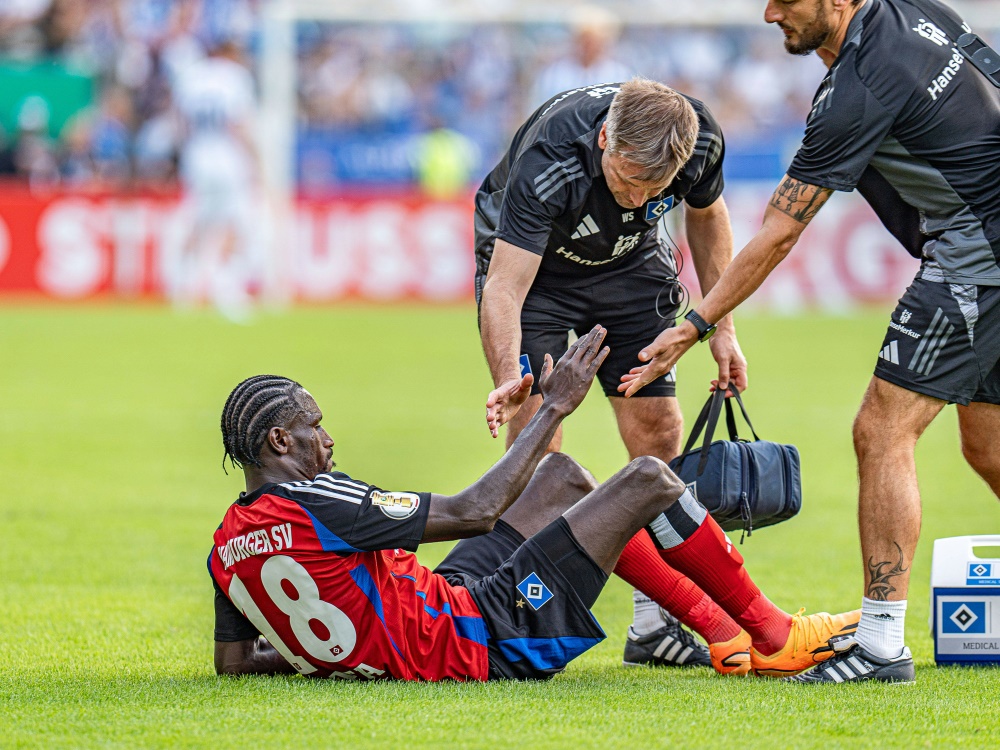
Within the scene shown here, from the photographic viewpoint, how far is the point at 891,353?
16.2ft

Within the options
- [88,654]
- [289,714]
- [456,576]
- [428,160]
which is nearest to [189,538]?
[88,654]

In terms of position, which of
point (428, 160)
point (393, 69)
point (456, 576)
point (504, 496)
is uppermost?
point (393, 69)

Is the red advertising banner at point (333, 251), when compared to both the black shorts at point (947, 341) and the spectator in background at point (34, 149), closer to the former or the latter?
the spectator in background at point (34, 149)

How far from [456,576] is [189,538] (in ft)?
10.2

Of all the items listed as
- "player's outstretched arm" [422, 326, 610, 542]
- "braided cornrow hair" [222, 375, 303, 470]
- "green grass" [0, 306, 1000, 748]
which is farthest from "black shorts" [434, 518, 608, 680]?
"braided cornrow hair" [222, 375, 303, 470]

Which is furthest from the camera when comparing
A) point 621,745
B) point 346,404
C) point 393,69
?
point 393,69

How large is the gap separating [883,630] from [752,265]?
1.32 meters

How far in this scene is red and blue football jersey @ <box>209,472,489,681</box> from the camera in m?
4.32

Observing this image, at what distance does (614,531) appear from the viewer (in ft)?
15.0

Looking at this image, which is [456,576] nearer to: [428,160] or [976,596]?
[976,596]

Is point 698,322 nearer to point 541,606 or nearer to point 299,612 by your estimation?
point 541,606

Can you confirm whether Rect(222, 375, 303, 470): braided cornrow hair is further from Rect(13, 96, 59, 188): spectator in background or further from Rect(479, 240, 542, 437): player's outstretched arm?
Rect(13, 96, 59, 188): spectator in background

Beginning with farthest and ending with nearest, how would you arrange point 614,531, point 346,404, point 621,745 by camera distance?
point 346,404
point 614,531
point 621,745

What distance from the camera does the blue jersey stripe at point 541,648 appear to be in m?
4.59
